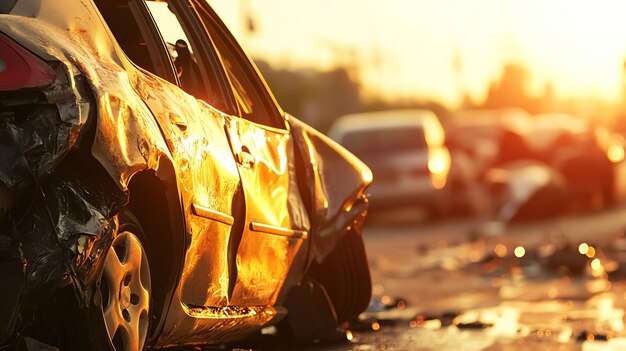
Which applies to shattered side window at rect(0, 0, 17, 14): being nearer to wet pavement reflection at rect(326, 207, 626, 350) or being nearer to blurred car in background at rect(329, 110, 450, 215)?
wet pavement reflection at rect(326, 207, 626, 350)

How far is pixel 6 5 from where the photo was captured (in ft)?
19.0

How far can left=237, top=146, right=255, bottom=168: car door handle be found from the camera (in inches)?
291

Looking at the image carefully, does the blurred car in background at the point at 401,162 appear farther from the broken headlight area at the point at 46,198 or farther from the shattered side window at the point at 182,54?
the broken headlight area at the point at 46,198

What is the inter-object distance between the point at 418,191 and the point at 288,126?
19038 millimetres

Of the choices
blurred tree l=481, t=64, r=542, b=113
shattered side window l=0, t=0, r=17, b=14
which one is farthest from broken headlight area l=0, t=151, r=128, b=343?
blurred tree l=481, t=64, r=542, b=113

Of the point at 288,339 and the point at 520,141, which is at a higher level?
the point at 288,339

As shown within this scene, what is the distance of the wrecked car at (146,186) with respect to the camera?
17.7 ft

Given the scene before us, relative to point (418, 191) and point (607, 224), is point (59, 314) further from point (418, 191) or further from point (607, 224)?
point (418, 191)

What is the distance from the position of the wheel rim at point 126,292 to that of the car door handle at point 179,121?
0.58 meters

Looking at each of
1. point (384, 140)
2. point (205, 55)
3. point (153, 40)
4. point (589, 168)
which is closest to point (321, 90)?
point (589, 168)

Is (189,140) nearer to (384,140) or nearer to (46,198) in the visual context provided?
(46,198)

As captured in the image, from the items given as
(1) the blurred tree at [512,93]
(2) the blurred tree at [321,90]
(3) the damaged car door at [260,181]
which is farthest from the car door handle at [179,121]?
(1) the blurred tree at [512,93]

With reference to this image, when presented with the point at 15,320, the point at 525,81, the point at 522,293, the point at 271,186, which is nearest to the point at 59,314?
the point at 15,320

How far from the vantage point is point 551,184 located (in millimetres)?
27641
